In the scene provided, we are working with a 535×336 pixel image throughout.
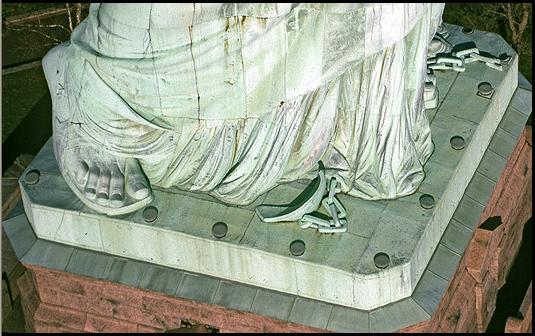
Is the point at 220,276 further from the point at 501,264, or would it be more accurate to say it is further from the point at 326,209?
the point at 501,264

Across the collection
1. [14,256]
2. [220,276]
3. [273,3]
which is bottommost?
[14,256]

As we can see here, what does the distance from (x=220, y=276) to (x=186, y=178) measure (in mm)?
1002

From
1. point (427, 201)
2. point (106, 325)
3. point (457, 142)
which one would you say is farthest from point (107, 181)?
point (457, 142)

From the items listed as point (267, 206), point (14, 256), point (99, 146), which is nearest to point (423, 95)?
point (267, 206)

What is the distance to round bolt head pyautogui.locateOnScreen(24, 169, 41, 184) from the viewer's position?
19.5 m

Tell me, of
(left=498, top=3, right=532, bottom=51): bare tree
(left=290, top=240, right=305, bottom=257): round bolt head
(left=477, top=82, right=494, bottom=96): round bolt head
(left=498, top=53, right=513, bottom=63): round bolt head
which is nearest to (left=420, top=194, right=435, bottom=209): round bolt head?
(left=290, top=240, right=305, bottom=257): round bolt head

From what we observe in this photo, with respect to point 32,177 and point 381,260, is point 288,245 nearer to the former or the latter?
point 381,260

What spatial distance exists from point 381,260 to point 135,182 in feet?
8.22

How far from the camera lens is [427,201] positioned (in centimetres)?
1877

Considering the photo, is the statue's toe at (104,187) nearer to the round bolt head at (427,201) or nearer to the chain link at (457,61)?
the round bolt head at (427,201)

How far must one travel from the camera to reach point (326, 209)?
1867cm

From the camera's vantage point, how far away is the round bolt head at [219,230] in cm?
1858

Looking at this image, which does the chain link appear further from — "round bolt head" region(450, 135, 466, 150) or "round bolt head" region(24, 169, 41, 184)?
"round bolt head" region(24, 169, 41, 184)

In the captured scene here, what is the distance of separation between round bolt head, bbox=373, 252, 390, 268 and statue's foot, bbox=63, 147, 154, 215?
2.29 metres
